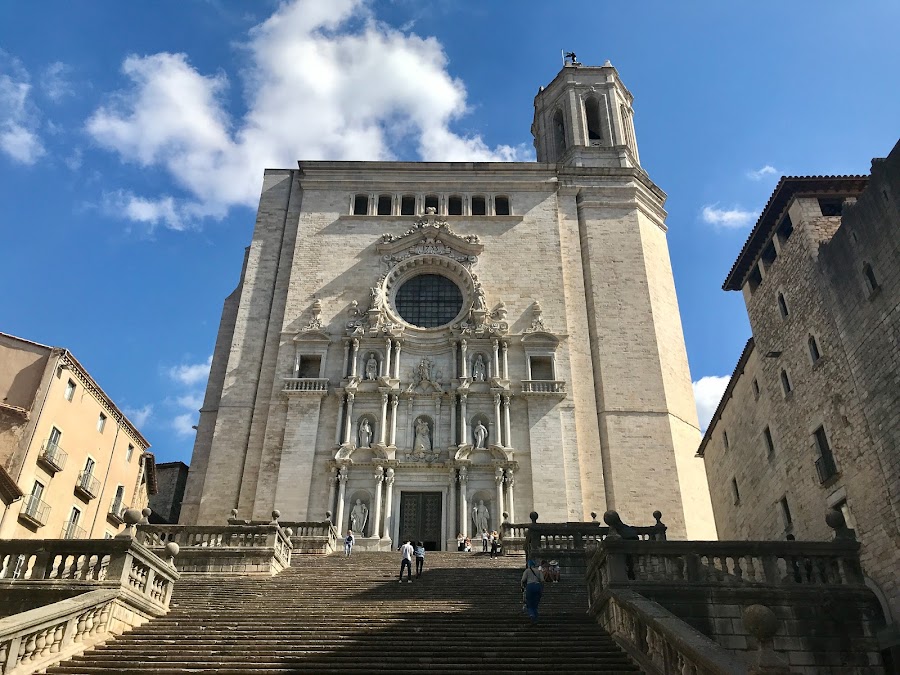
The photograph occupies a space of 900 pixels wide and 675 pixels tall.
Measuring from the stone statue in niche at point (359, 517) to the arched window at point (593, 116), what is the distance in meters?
22.6

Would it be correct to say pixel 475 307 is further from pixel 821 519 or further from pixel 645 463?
pixel 821 519

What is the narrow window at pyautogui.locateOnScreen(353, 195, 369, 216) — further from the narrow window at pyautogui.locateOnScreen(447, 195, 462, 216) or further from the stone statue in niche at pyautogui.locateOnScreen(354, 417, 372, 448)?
the stone statue in niche at pyautogui.locateOnScreen(354, 417, 372, 448)

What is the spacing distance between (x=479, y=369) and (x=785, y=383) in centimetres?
1127

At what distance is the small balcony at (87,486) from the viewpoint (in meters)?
25.2

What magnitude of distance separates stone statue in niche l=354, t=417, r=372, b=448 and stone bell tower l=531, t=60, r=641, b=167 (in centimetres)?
1685

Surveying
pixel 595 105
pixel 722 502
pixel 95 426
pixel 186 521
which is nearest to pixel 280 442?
pixel 186 521

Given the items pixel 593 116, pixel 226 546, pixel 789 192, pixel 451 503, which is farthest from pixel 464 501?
pixel 593 116

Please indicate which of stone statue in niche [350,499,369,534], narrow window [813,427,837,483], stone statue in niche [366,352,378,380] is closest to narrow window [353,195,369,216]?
stone statue in niche [366,352,378,380]

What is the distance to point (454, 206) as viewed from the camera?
109ft

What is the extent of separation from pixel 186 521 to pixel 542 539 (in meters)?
14.1

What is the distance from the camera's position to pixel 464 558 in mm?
19234

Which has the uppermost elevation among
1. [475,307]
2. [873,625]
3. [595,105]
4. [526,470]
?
[595,105]

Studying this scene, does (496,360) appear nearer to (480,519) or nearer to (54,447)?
(480,519)

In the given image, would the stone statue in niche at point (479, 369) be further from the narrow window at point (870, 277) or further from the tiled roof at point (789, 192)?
the narrow window at point (870, 277)
